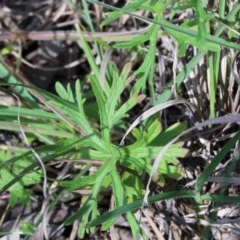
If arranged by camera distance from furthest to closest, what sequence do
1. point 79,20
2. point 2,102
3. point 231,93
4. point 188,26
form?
point 79,20
point 2,102
point 231,93
point 188,26

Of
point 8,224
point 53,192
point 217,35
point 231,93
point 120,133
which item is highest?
point 217,35

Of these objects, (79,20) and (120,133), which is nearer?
(120,133)

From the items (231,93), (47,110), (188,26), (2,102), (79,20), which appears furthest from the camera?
(79,20)

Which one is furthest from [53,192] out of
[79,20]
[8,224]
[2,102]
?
[79,20]

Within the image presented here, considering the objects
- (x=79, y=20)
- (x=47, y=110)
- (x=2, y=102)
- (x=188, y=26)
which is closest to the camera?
(x=188, y=26)

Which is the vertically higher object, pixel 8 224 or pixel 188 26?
pixel 188 26

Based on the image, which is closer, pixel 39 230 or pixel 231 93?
pixel 39 230

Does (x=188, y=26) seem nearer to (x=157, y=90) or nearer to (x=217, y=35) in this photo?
(x=217, y=35)

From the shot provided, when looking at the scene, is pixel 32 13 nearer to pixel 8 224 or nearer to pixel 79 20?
pixel 79 20

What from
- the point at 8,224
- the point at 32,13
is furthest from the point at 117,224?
the point at 32,13
